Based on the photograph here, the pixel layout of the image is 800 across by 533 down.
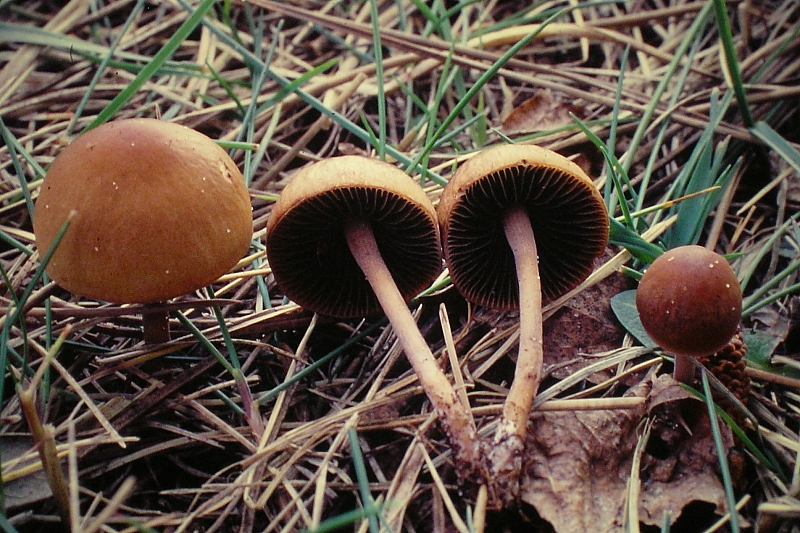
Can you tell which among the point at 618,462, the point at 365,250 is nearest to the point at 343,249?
the point at 365,250

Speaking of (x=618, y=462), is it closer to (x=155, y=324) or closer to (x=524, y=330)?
(x=524, y=330)

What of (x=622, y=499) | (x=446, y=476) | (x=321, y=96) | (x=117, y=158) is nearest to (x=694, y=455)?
(x=622, y=499)

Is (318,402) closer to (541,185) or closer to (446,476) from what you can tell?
(446,476)

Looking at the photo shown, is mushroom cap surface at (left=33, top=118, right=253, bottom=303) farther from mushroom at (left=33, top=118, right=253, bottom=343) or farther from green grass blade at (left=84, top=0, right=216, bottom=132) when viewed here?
green grass blade at (left=84, top=0, right=216, bottom=132)

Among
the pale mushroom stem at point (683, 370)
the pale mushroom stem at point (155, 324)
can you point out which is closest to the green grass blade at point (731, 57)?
the pale mushroom stem at point (683, 370)

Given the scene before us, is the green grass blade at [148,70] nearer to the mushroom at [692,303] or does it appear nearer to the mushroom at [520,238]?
the mushroom at [520,238]

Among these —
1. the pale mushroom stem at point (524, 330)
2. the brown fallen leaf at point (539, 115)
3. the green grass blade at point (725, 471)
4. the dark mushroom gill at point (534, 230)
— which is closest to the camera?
the green grass blade at point (725, 471)

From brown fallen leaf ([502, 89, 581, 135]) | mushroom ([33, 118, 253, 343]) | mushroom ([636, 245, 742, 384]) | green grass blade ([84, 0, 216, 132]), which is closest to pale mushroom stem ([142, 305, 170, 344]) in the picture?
mushroom ([33, 118, 253, 343])
